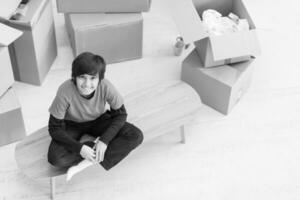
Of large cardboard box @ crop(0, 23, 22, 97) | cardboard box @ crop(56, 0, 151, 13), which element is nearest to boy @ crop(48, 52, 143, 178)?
large cardboard box @ crop(0, 23, 22, 97)

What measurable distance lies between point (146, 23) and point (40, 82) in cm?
85

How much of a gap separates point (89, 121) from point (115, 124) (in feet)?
0.43

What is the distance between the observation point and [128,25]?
273 cm

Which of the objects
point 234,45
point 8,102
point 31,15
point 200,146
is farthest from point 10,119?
point 234,45

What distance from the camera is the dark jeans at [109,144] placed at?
206 centimetres

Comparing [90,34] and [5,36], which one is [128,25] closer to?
[90,34]

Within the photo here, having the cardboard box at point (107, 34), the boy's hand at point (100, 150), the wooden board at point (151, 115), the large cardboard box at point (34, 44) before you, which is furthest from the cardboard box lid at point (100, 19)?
the boy's hand at point (100, 150)

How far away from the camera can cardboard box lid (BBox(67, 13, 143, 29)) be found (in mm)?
2670

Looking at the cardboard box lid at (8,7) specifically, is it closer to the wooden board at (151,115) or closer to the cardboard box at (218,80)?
the wooden board at (151,115)

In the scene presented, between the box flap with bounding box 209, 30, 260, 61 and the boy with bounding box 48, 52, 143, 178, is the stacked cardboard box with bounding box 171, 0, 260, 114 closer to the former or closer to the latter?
the box flap with bounding box 209, 30, 260, 61

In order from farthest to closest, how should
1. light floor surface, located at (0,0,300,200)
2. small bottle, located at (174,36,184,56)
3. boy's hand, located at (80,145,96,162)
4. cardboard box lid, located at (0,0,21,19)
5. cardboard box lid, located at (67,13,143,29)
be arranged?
small bottle, located at (174,36,184,56) → cardboard box lid, located at (67,13,143,29) → cardboard box lid, located at (0,0,21,19) → light floor surface, located at (0,0,300,200) → boy's hand, located at (80,145,96,162)

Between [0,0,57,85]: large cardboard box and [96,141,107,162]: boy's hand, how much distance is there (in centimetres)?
72

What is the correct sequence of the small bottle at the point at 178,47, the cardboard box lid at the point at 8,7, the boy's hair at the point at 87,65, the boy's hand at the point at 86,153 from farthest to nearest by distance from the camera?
1. the small bottle at the point at 178,47
2. the cardboard box lid at the point at 8,7
3. the boy's hand at the point at 86,153
4. the boy's hair at the point at 87,65

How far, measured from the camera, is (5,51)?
2281 mm
